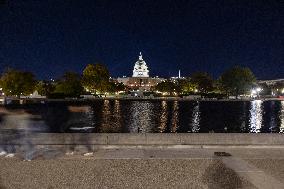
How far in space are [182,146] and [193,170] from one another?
615 cm

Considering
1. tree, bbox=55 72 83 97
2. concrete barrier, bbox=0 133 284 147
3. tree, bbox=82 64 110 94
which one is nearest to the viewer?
concrete barrier, bbox=0 133 284 147

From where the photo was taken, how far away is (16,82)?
509 feet

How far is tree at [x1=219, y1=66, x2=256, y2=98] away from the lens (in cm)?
18825

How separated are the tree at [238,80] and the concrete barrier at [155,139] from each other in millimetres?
167468

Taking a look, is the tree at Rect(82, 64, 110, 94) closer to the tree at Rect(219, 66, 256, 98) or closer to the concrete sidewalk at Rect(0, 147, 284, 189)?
the tree at Rect(219, 66, 256, 98)

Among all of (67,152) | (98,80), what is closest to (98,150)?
(67,152)

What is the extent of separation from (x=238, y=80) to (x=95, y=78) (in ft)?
201

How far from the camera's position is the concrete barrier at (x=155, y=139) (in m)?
23.6

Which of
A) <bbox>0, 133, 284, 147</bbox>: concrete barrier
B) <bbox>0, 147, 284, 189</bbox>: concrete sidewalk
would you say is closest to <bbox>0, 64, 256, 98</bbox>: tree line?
<bbox>0, 133, 284, 147</bbox>: concrete barrier

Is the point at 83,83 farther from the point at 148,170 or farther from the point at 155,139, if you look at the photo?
the point at 148,170

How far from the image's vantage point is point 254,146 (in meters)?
23.9

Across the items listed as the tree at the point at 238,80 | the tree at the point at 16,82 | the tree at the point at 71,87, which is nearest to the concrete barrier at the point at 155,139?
the tree at the point at 16,82

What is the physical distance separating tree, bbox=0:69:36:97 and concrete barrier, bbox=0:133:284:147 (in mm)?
135447

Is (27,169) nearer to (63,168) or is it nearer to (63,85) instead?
(63,168)
